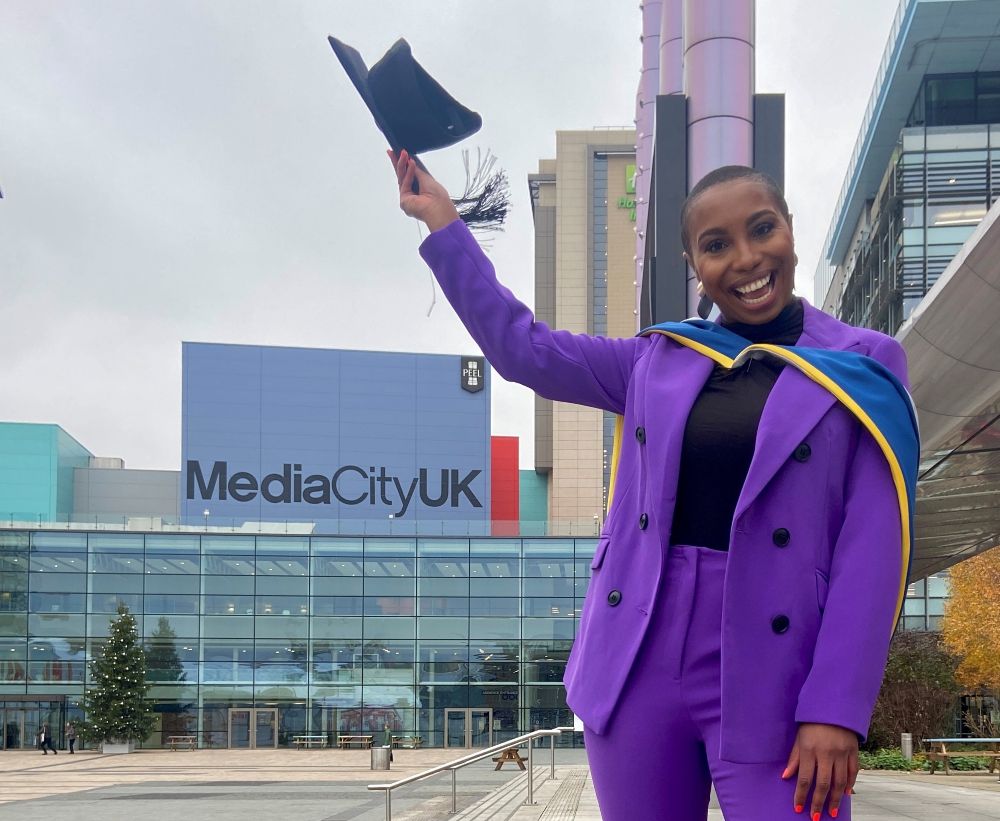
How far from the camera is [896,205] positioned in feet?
171

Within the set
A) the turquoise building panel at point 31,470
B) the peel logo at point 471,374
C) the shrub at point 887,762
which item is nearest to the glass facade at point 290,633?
the shrub at point 887,762

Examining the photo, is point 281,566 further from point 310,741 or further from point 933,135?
point 933,135

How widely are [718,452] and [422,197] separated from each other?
0.73 metres

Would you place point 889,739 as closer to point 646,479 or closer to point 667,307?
point 667,307

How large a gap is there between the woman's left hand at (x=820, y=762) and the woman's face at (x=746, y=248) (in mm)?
729

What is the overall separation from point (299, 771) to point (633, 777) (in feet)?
102

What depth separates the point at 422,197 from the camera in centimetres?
240

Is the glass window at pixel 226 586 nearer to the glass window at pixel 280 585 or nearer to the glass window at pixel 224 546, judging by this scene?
the glass window at pixel 280 585

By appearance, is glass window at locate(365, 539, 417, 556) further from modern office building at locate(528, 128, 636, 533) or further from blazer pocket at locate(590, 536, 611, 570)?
modern office building at locate(528, 128, 636, 533)

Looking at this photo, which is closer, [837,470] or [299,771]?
[837,470]

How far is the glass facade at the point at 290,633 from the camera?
4616 centimetres

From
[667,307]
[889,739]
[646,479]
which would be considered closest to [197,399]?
[889,739]

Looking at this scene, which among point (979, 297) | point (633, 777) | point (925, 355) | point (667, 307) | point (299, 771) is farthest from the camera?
point (299, 771)

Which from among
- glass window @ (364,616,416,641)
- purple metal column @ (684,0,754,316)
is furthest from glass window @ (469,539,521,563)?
purple metal column @ (684,0,754,316)
